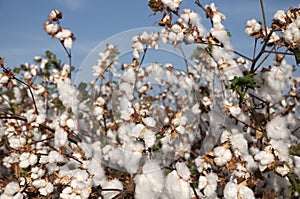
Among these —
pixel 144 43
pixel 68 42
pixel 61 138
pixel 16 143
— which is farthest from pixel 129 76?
pixel 16 143

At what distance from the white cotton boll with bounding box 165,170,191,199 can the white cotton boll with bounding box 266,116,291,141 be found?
39cm

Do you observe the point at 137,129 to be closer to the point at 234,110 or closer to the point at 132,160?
the point at 132,160

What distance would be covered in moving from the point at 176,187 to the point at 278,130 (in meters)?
0.45

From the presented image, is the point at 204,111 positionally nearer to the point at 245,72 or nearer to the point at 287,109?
the point at 245,72

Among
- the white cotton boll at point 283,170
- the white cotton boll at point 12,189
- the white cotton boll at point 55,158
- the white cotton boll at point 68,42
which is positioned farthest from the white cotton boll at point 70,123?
the white cotton boll at point 283,170

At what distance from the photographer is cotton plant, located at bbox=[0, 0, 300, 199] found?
140 centimetres

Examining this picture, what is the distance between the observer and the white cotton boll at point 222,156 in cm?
139

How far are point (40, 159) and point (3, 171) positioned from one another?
1.53m

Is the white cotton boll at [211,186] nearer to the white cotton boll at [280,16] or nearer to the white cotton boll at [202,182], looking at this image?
the white cotton boll at [202,182]

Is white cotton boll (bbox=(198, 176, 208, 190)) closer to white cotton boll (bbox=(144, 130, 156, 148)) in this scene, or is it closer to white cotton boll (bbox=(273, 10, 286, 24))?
white cotton boll (bbox=(144, 130, 156, 148))

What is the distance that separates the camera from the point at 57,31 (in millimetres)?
2117

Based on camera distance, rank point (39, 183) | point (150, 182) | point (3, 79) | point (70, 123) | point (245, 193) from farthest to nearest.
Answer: point (3, 79) < point (70, 123) < point (39, 183) < point (150, 182) < point (245, 193)

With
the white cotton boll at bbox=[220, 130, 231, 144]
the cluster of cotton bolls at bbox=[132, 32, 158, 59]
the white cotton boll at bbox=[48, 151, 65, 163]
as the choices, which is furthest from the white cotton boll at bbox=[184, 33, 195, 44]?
the white cotton boll at bbox=[48, 151, 65, 163]

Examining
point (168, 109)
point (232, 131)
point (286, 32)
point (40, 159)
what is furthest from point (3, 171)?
point (286, 32)
